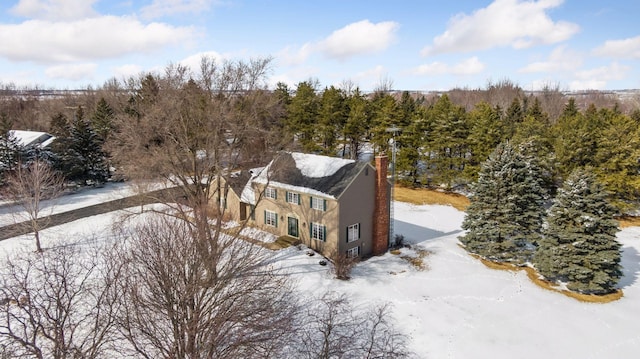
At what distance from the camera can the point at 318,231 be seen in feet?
90.1

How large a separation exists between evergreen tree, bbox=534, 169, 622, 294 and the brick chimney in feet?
33.2

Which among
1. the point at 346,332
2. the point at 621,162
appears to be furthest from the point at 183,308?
the point at 621,162

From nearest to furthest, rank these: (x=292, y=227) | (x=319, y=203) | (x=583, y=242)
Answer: (x=583, y=242), (x=319, y=203), (x=292, y=227)

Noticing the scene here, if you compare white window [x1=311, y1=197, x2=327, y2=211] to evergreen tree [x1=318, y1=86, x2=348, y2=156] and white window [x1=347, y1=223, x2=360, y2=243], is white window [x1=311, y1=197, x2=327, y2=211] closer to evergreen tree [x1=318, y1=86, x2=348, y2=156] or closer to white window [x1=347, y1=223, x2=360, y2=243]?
white window [x1=347, y1=223, x2=360, y2=243]

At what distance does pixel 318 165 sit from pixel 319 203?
3419 millimetres

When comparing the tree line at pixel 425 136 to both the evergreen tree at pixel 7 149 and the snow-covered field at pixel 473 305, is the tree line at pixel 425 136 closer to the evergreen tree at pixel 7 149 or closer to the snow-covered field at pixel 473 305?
the evergreen tree at pixel 7 149

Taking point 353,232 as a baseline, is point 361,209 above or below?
above

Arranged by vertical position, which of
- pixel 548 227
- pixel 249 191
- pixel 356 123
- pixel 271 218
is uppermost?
pixel 356 123

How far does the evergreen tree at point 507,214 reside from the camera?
27.9 m

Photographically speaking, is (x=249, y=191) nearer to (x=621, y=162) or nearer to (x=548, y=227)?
(x=548, y=227)

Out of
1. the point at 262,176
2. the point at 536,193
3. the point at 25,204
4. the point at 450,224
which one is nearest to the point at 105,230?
the point at 25,204

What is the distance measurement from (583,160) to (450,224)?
17.0 metres

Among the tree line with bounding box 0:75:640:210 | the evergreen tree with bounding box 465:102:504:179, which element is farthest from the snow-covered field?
the evergreen tree with bounding box 465:102:504:179

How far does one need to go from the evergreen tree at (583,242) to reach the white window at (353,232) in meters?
11.6
